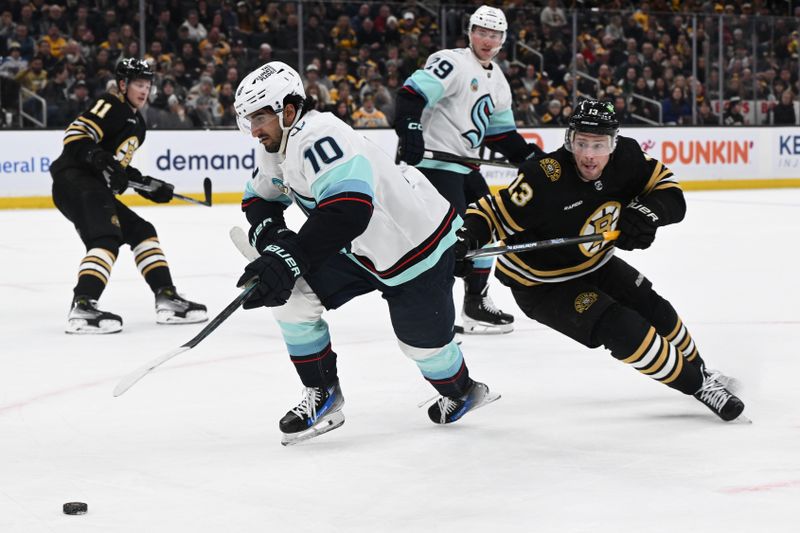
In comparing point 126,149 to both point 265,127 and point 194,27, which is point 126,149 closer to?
point 265,127

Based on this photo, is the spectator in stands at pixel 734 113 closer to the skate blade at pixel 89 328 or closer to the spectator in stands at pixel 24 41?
the spectator in stands at pixel 24 41

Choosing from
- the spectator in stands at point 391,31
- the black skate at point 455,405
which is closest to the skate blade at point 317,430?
the black skate at point 455,405

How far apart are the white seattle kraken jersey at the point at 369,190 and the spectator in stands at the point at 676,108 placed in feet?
32.1

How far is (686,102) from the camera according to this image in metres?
12.3

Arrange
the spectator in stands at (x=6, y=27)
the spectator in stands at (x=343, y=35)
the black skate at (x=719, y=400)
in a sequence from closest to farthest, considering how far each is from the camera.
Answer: the black skate at (x=719, y=400) → the spectator in stands at (x=6, y=27) → the spectator in stands at (x=343, y=35)

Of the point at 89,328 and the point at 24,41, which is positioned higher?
the point at 24,41

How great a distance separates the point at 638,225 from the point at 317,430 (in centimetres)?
94

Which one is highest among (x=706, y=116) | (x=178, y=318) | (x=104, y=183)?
(x=104, y=183)

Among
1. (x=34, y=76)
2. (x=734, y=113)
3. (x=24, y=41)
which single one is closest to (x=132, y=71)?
(x=34, y=76)

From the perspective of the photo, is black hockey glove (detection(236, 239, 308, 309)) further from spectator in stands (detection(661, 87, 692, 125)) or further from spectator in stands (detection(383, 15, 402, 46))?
spectator in stands (detection(661, 87, 692, 125))

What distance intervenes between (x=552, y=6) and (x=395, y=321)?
36.0ft

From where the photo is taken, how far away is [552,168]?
302cm

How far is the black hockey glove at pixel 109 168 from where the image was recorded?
4574 millimetres

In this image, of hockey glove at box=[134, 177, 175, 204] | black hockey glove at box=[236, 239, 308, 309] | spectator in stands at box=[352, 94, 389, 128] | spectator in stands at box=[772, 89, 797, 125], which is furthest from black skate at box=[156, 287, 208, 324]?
spectator in stands at box=[772, 89, 797, 125]
